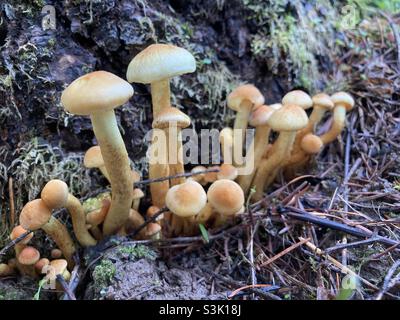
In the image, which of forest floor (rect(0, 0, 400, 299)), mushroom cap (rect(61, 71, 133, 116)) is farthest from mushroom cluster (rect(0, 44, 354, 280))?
forest floor (rect(0, 0, 400, 299))

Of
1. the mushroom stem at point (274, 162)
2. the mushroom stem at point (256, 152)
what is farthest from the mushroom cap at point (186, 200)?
the mushroom stem at point (274, 162)

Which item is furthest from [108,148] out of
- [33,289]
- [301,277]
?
[301,277]

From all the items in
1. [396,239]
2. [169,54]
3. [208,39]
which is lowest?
[396,239]

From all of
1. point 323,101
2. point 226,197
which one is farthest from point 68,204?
point 323,101

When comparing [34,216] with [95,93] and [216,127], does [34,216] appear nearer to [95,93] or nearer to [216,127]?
[95,93]

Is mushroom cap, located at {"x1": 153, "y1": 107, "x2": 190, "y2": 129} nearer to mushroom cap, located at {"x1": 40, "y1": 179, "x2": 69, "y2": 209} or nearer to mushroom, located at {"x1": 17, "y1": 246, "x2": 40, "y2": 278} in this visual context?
mushroom cap, located at {"x1": 40, "y1": 179, "x2": 69, "y2": 209}

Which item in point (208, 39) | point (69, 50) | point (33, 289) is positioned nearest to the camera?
point (33, 289)
